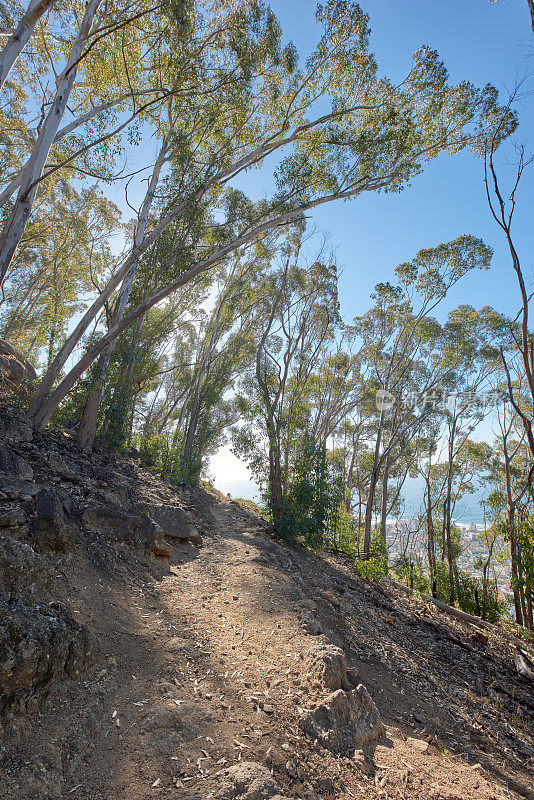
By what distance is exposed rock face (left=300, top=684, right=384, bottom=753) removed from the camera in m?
2.53

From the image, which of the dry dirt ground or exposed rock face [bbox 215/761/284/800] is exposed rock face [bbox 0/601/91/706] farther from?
exposed rock face [bbox 215/761/284/800]

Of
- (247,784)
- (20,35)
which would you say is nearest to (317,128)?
(20,35)

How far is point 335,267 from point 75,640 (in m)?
13.4

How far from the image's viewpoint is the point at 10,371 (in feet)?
31.0

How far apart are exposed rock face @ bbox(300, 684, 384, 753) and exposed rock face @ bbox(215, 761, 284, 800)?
0.66 meters

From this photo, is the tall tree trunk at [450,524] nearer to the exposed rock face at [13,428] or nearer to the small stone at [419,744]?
the small stone at [419,744]

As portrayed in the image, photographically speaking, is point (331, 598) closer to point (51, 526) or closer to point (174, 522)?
point (174, 522)

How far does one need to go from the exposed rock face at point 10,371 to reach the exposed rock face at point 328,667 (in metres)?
7.17

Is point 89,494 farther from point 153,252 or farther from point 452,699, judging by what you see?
point 153,252

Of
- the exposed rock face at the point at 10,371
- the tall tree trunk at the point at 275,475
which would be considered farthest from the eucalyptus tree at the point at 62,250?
the tall tree trunk at the point at 275,475

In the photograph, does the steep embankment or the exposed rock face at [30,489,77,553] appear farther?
the exposed rock face at [30,489,77,553]

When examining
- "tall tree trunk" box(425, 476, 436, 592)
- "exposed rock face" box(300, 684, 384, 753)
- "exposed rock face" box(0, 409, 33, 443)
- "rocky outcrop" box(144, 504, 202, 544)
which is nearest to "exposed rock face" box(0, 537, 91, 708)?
"exposed rock face" box(300, 684, 384, 753)

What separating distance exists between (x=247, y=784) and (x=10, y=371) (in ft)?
33.6

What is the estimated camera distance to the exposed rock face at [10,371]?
8.11 meters
